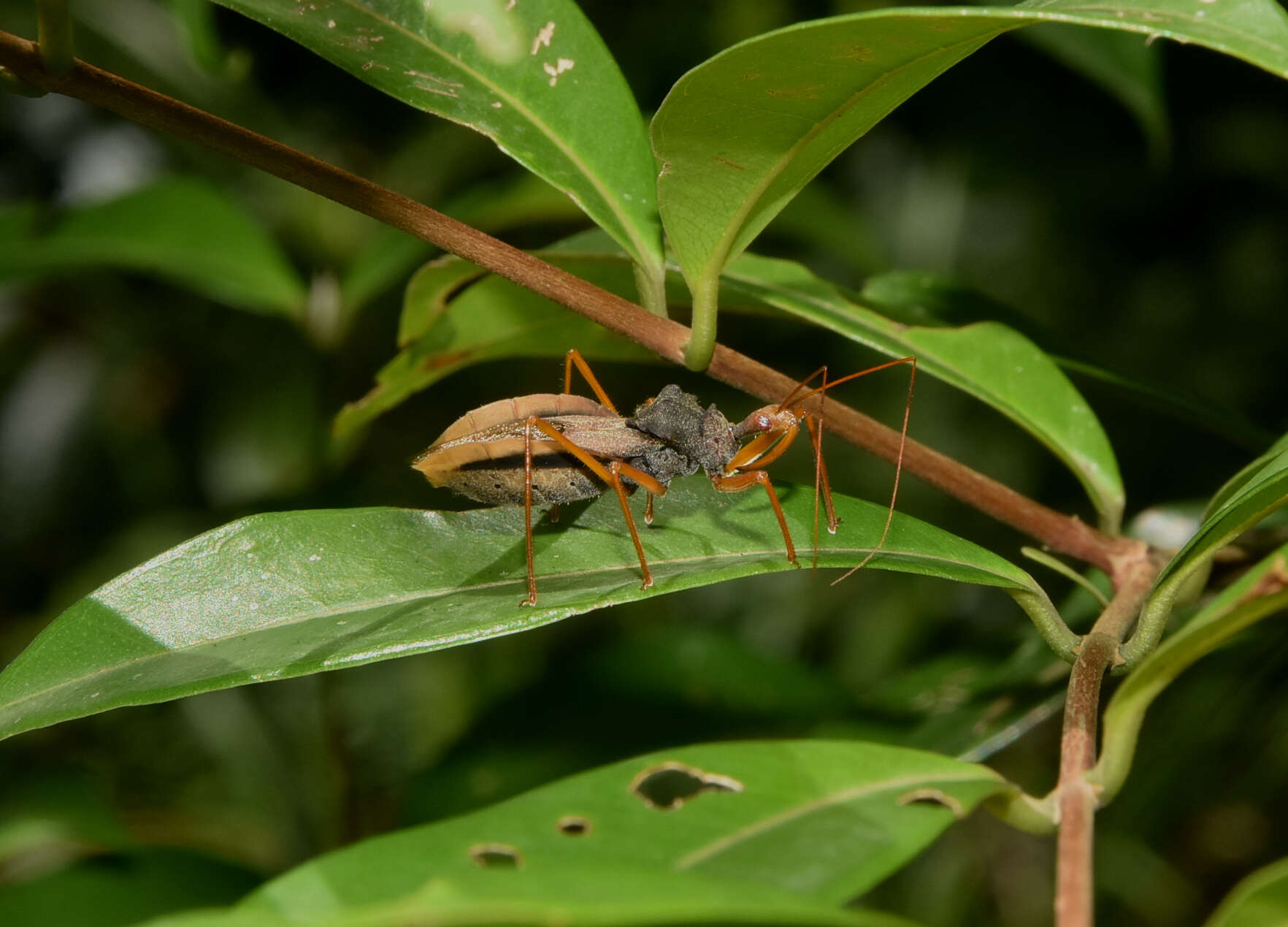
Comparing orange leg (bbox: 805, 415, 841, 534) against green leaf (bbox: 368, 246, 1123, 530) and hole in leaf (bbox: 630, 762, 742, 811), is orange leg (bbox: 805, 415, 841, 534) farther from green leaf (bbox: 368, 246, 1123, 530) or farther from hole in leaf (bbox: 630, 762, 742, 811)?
hole in leaf (bbox: 630, 762, 742, 811)

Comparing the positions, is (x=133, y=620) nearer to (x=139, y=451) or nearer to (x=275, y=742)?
(x=275, y=742)

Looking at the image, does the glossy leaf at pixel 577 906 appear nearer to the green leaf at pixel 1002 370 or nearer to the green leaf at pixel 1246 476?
the green leaf at pixel 1246 476

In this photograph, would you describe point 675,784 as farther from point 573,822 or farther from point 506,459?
point 573,822

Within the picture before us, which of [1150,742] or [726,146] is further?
[1150,742]

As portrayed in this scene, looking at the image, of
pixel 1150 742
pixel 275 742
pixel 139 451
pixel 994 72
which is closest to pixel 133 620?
pixel 275 742

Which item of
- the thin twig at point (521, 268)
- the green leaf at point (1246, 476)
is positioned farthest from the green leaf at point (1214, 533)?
the thin twig at point (521, 268)

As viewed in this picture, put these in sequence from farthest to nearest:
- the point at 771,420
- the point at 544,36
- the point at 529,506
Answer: the point at 771,420 < the point at 529,506 < the point at 544,36

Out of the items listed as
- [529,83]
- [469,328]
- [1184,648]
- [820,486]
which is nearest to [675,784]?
[820,486]
